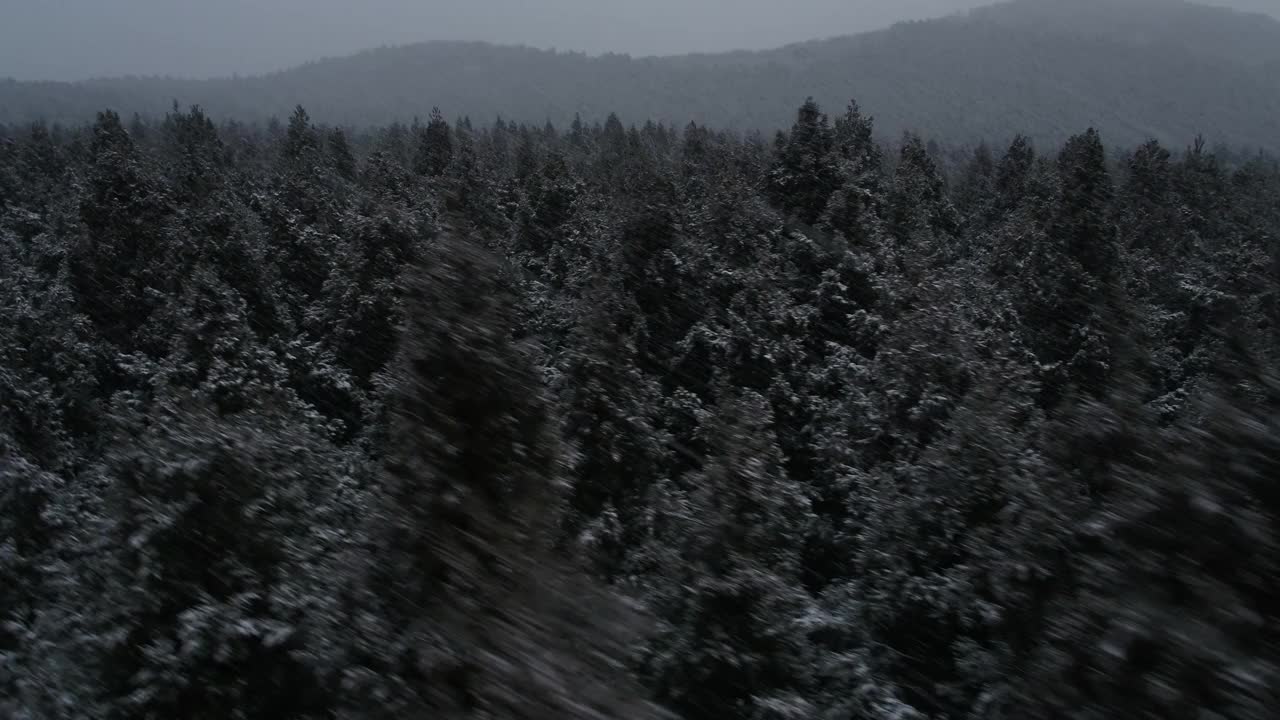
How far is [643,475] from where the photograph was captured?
1703cm

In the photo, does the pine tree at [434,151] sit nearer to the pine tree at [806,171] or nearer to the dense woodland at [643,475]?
the dense woodland at [643,475]

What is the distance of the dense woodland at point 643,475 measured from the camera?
506 centimetres

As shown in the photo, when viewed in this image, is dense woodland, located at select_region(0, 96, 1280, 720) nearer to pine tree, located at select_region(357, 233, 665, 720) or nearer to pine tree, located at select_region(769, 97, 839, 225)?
pine tree, located at select_region(357, 233, 665, 720)

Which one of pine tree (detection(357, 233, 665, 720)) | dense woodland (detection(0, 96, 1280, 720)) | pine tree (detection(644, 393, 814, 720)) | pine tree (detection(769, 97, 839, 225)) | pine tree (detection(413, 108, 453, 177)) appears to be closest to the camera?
dense woodland (detection(0, 96, 1280, 720))

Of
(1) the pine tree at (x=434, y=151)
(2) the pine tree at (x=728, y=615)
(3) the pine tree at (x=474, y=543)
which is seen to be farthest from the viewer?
(1) the pine tree at (x=434, y=151)

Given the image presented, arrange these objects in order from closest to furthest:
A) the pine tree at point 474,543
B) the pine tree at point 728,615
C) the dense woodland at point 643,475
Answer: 1. the dense woodland at point 643,475
2. the pine tree at point 474,543
3. the pine tree at point 728,615

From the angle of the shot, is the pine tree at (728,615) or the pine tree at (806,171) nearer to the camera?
the pine tree at (728,615)

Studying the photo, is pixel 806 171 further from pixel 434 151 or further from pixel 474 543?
pixel 434 151

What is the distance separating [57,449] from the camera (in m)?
22.0

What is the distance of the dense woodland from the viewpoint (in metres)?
5.06

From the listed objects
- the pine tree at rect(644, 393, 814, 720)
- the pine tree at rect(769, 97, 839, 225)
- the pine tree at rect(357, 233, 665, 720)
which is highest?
the pine tree at rect(769, 97, 839, 225)

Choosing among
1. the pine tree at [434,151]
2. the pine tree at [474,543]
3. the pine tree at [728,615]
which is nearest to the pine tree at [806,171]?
the pine tree at [728,615]

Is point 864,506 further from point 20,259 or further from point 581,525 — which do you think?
point 20,259

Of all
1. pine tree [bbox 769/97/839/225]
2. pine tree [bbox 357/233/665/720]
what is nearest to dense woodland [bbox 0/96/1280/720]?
pine tree [bbox 357/233/665/720]
